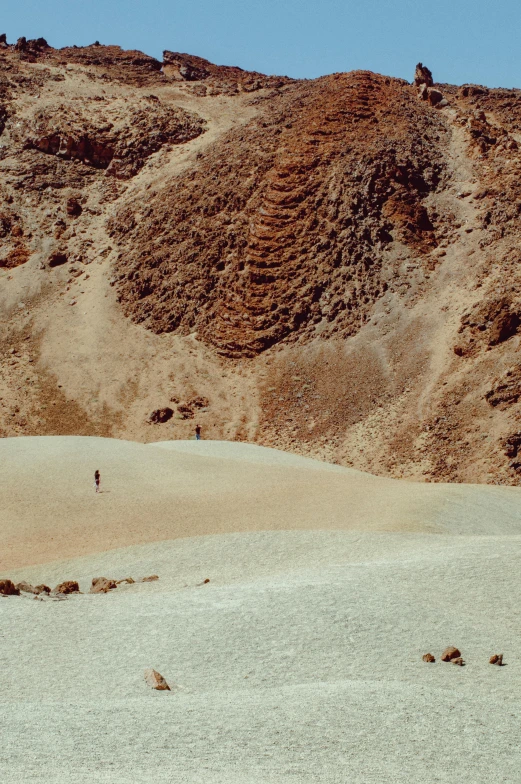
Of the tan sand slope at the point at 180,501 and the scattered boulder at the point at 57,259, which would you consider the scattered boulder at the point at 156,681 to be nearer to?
the tan sand slope at the point at 180,501

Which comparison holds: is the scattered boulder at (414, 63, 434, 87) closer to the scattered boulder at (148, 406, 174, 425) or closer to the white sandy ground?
the scattered boulder at (148, 406, 174, 425)

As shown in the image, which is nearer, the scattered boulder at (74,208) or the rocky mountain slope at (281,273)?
the rocky mountain slope at (281,273)

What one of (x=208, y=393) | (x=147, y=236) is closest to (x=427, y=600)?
(x=208, y=393)

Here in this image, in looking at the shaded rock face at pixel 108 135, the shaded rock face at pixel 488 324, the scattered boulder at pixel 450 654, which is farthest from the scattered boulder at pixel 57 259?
A: the scattered boulder at pixel 450 654

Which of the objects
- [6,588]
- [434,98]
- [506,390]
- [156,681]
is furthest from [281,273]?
[156,681]

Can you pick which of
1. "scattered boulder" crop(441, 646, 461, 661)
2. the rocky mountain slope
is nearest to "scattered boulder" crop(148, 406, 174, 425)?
the rocky mountain slope
